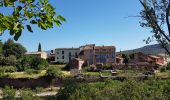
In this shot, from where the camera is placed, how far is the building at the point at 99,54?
81.3m

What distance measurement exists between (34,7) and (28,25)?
12.7 inches

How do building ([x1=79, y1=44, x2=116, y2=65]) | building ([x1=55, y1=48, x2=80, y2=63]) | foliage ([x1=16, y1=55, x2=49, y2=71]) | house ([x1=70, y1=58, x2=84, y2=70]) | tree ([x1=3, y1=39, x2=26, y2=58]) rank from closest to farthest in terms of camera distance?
1. foliage ([x1=16, y1=55, x2=49, y2=71])
2. house ([x1=70, y1=58, x2=84, y2=70])
3. building ([x1=79, y1=44, x2=116, y2=65])
4. tree ([x1=3, y1=39, x2=26, y2=58])
5. building ([x1=55, y1=48, x2=80, y2=63])

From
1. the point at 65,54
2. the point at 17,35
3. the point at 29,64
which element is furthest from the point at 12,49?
the point at 17,35

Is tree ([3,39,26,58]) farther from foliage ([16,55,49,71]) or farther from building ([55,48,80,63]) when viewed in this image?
foliage ([16,55,49,71])

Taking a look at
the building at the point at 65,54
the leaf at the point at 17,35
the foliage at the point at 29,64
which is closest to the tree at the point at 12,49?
the building at the point at 65,54

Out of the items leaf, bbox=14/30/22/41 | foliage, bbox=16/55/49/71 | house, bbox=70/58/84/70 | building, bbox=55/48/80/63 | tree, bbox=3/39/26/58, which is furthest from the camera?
building, bbox=55/48/80/63

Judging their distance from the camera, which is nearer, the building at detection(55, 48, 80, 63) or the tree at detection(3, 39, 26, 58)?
the tree at detection(3, 39, 26, 58)

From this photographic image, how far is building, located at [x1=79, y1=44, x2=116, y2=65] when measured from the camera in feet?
267

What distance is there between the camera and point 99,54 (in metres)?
82.9

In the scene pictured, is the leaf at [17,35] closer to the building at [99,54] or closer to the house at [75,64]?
the house at [75,64]

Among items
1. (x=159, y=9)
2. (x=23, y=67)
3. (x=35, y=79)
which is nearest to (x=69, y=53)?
(x=23, y=67)

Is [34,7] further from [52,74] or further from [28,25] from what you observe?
[52,74]

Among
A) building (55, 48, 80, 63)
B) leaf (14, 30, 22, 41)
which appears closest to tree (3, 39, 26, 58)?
building (55, 48, 80, 63)

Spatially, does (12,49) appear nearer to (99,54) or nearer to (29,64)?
(99,54)
